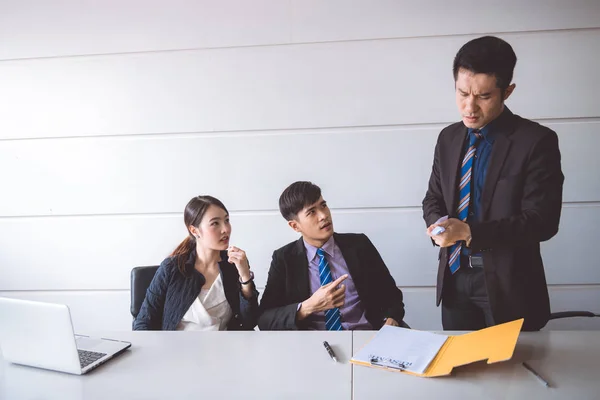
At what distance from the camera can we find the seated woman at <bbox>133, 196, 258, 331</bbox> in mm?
2201

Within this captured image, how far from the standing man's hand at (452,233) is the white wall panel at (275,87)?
1.26 metres

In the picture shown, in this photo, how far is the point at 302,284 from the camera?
2301mm

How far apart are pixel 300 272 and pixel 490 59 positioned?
1087 mm

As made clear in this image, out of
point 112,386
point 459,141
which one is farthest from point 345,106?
point 112,386

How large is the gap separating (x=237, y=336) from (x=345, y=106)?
1564mm

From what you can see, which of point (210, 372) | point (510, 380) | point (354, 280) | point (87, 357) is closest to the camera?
point (510, 380)

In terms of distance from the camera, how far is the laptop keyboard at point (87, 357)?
64.2 inches

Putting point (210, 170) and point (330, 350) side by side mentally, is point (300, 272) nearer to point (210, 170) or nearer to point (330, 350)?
point (330, 350)

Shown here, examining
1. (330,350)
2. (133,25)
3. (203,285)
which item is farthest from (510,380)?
(133,25)

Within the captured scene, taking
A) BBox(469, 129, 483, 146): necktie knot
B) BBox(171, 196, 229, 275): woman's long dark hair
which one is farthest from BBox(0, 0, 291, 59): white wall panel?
BBox(469, 129, 483, 146): necktie knot

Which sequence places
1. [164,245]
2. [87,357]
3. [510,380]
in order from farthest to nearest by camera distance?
[164,245]
[87,357]
[510,380]

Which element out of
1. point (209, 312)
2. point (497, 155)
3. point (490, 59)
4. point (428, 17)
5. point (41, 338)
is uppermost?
point (428, 17)

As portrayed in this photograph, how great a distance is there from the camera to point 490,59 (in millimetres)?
1882

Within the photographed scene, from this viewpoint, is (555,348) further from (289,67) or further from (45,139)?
(45,139)
